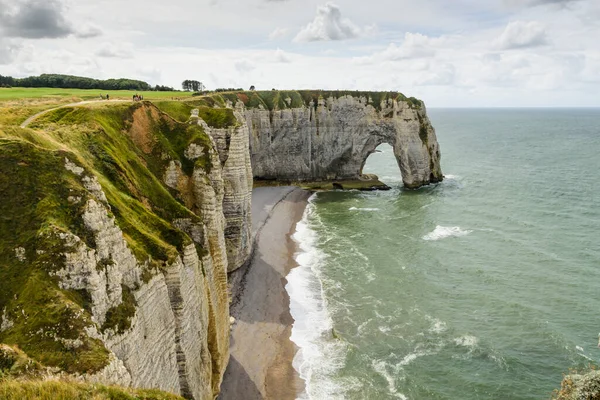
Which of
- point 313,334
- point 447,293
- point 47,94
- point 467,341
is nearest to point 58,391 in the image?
point 313,334

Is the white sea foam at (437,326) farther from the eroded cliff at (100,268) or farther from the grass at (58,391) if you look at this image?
the grass at (58,391)

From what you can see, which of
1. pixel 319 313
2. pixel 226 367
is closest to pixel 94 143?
pixel 226 367

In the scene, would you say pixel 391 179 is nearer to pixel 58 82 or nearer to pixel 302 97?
pixel 302 97

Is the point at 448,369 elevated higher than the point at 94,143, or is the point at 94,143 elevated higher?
the point at 94,143

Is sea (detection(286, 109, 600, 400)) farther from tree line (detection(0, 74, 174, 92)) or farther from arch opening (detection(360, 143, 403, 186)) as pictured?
tree line (detection(0, 74, 174, 92))

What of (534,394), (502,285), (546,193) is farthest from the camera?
(546,193)

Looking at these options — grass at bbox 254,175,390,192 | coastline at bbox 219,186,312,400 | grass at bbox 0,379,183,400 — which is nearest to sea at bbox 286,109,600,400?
coastline at bbox 219,186,312,400

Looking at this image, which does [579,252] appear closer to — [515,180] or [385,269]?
[385,269]
